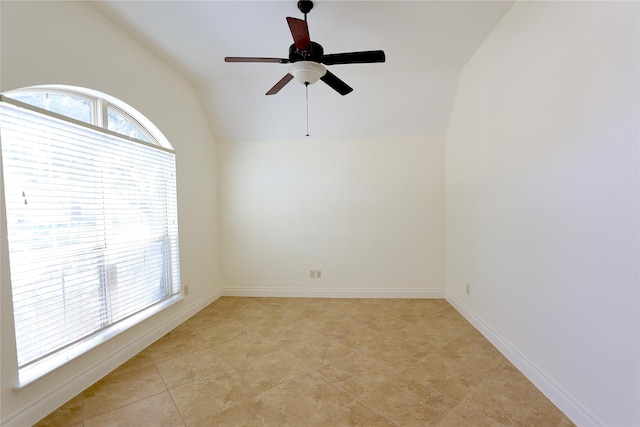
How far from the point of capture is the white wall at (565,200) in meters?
1.24

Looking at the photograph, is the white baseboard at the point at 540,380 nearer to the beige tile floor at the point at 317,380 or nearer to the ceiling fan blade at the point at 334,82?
the beige tile floor at the point at 317,380

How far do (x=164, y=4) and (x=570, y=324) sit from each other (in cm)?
353

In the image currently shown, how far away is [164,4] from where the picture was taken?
1.90 metres

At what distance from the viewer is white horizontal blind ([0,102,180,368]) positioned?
154cm

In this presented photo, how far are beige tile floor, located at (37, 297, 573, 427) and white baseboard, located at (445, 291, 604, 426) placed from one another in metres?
0.05

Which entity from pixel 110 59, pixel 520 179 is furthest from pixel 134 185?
pixel 520 179

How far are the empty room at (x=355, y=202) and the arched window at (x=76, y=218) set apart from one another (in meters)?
0.01

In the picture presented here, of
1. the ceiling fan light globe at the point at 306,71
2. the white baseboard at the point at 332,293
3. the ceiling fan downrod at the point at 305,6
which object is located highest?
the ceiling fan downrod at the point at 305,6

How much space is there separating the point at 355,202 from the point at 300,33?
2318 mm

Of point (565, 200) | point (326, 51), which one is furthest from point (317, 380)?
point (326, 51)

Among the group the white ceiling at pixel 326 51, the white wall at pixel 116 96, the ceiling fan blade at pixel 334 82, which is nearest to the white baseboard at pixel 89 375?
the white wall at pixel 116 96

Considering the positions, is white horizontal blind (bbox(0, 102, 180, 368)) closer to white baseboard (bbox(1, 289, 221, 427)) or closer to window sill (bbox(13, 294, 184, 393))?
window sill (bbox(13, 294, 184, 393))

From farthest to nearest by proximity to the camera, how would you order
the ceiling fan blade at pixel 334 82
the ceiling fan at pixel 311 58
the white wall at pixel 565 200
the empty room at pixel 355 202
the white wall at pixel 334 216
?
the white wall at pixel 334 216 < the ceiling fan blade at pixel 334 82 < the ceiling fan at pixel 311 58 < the empty room at pixel 355 202 < the white wall at pixel 565 200

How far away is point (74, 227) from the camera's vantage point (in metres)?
→ 1.85
